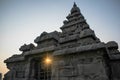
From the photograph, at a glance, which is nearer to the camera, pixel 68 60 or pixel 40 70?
pixel 68 60

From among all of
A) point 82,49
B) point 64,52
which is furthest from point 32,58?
point 82,49

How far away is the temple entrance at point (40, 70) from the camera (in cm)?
503

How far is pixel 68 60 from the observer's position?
169 inches

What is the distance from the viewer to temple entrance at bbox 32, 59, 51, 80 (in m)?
5.03

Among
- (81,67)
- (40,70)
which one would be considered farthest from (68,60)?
(40,70)

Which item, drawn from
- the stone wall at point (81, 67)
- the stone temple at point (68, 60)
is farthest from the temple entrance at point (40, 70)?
the stone wall at point (81, 67)

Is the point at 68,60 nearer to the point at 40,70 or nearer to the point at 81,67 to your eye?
the point at 81,67

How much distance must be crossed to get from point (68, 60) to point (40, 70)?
5.92 feet

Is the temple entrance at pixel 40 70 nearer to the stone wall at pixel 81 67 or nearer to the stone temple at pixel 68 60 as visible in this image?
the stone temple at pixel 68 60

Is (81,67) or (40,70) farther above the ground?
(81,67)

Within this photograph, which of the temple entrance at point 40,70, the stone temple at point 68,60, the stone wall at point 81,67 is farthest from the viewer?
the temple entrance at point 40,70

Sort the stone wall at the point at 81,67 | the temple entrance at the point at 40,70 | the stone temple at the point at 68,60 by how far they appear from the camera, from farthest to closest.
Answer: the temple entrance at the point at 40,70 → the stone temple at the point at 68,60 → the stone wall at the point at 81,67

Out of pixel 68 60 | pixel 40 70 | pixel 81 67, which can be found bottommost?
pixel 40 70

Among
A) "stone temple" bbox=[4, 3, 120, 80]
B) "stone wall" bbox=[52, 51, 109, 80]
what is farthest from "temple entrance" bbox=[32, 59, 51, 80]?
"stone wall" bbox=[52, 51, 109, 80]
